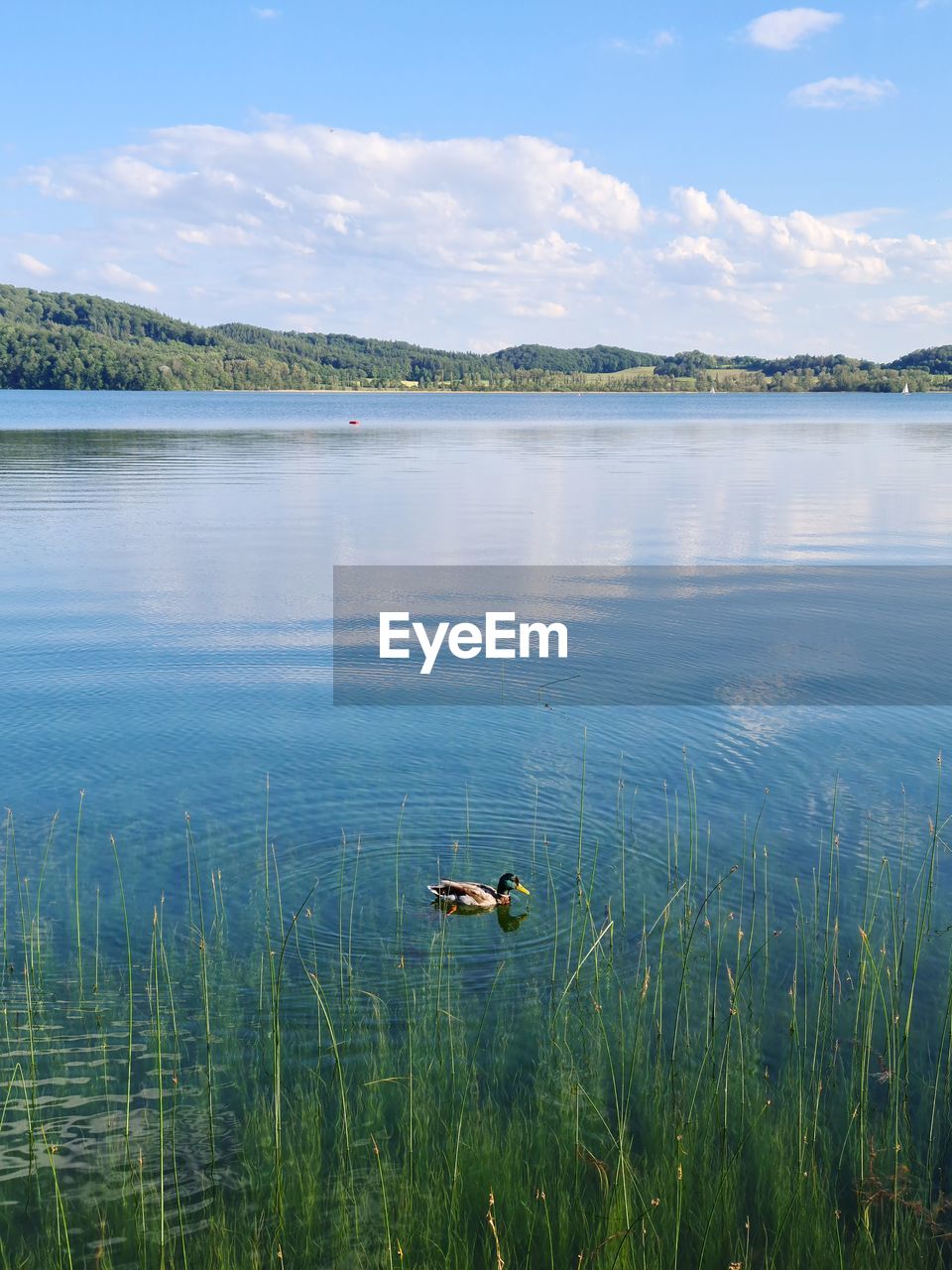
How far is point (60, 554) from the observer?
2436 cm

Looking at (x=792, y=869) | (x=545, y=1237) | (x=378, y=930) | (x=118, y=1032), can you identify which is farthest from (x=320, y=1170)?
(x=792, y=869)

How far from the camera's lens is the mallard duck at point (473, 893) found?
8445 mm

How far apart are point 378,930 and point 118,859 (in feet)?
8.24
